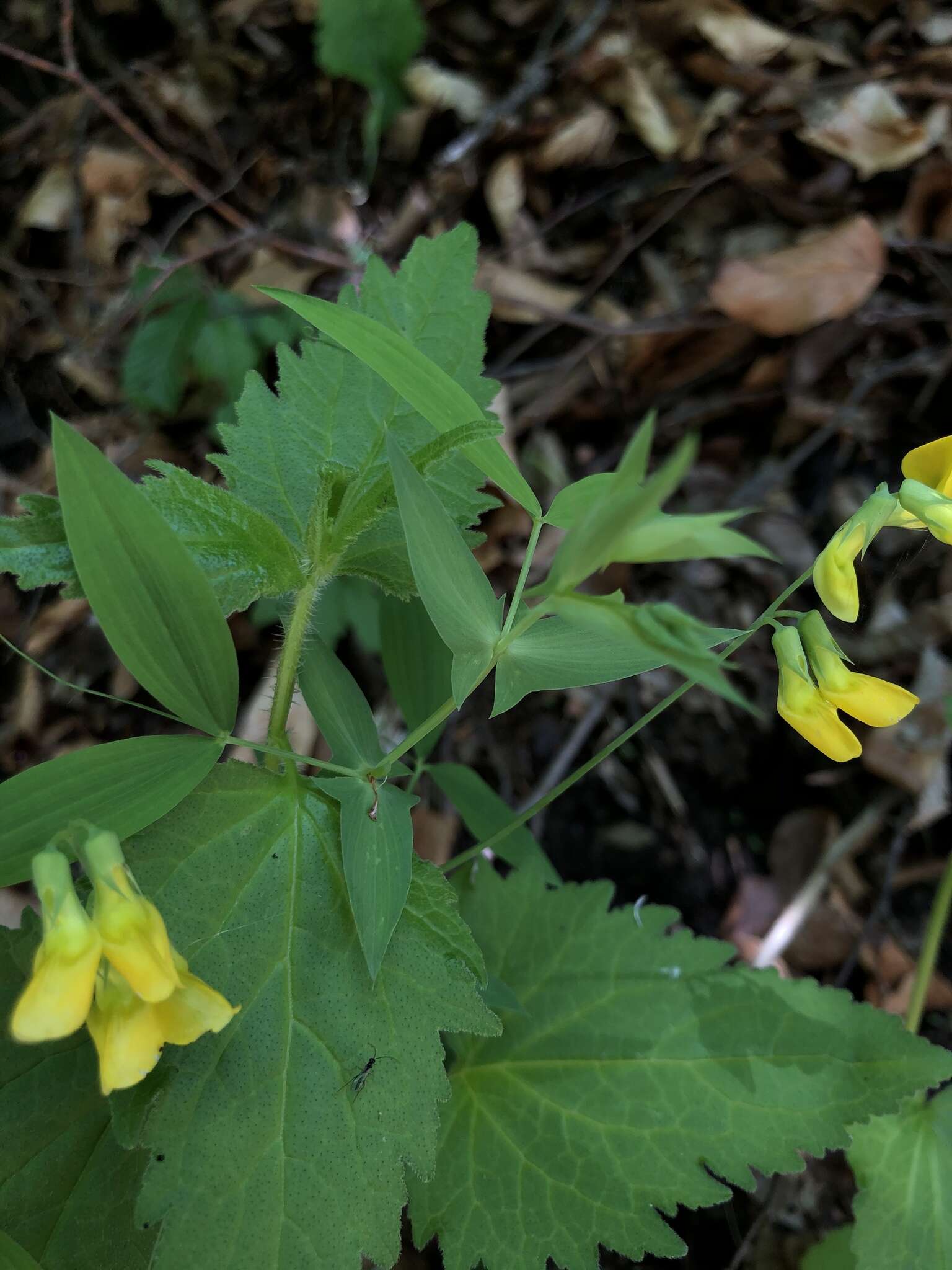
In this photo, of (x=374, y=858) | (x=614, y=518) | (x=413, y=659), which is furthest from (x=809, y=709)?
(x=413, y=659)

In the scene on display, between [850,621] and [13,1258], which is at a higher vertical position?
[850,621]

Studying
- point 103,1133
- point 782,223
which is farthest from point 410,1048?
point 782,223

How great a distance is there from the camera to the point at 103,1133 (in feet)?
4.17

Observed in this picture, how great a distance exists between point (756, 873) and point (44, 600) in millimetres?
2314

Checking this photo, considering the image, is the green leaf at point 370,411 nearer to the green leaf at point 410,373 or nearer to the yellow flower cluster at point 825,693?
the green leaf at point 410,373

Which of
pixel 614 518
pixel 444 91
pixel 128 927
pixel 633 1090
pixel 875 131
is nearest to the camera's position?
pixel 614 518

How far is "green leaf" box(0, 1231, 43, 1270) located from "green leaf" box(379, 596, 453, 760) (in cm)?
94

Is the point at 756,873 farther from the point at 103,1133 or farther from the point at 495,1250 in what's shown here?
the point at 103,1133

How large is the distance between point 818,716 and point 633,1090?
2.50 feet

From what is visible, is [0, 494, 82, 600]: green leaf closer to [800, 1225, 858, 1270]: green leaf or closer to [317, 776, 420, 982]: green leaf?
[317, 776, 420, 982]: green leaf

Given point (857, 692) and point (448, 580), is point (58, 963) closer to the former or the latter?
point (448, 580)

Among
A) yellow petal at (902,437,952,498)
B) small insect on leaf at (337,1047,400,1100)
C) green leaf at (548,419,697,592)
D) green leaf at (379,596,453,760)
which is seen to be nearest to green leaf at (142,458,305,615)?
green leaf at (379,596,453,760)

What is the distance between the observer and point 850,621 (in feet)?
3.79

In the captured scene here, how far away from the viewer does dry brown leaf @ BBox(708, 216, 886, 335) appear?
2.63 m
